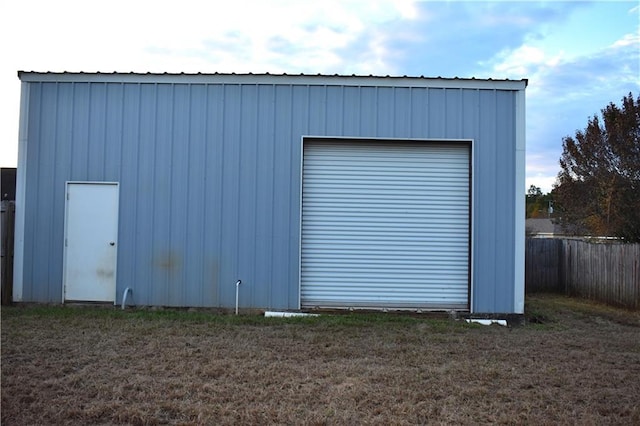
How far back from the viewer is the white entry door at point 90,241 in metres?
10.4

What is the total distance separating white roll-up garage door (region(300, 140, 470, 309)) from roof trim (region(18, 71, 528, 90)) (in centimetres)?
103

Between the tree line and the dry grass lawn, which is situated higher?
the tree line

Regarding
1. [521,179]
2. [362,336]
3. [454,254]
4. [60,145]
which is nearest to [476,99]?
[521,179]

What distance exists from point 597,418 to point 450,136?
20.4 ft

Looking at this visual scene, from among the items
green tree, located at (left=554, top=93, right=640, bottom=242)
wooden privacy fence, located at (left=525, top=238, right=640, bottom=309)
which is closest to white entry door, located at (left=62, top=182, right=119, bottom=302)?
wooden privacy fence, located at (left=525, top=238, right=640, bottom=309)

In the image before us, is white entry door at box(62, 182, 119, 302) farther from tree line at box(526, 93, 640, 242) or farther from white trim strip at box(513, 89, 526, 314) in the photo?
tree line at box(526, 93, 640, 242)

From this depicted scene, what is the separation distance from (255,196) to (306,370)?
4586mm

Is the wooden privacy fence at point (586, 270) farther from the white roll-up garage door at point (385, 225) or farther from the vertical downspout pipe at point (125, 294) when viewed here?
the vertical downspout pipe at point (125, 294)

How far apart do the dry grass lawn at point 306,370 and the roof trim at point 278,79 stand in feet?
13.1

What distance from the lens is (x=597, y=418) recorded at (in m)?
5.00

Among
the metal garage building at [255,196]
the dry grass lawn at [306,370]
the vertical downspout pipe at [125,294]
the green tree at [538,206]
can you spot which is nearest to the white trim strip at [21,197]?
the metal garage building at [255,196]

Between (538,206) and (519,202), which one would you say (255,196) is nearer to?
(519,202)

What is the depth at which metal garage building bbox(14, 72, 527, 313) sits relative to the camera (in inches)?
409

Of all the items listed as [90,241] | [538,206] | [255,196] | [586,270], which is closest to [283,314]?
[255,196]
